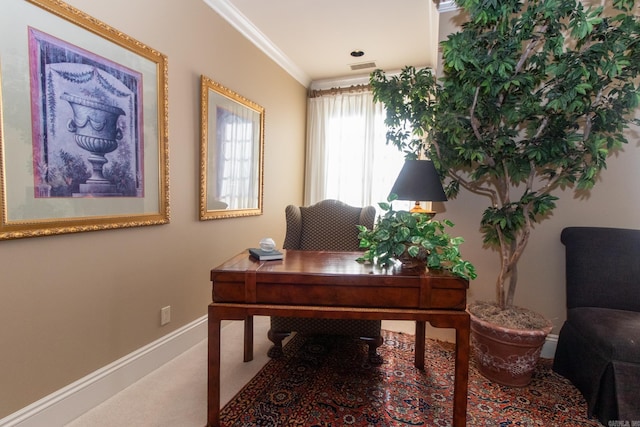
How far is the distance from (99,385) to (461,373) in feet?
6.23

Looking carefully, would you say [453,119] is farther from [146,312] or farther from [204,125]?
[146,312]

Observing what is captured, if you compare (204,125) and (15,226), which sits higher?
(204,125)

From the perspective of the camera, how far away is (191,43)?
2.27 meters

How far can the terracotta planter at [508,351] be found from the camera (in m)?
1.83

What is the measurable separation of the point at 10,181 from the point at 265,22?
7.71 ft

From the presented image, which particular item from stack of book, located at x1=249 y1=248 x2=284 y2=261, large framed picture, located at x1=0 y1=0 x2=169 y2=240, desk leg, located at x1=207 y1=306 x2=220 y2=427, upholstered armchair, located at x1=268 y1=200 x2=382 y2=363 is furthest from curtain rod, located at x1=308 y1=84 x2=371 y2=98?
desk leg, located at x1=207 y1=306 x2=220 y2=427

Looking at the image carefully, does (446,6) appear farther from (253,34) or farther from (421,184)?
(253,34)

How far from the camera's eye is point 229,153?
2758 millimetres

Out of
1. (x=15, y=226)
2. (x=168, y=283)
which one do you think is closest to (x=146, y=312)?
(x=168, y=283)

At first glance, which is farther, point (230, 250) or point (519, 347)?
point (230, 250)

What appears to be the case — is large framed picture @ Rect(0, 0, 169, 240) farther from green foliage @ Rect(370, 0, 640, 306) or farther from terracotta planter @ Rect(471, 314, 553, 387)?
terracotta planter @ Rect(471, 314, 553, 387)

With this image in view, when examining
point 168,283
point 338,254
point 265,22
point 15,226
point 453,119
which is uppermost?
point 265,22

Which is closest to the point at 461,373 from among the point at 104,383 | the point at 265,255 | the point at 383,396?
the point at 383,396

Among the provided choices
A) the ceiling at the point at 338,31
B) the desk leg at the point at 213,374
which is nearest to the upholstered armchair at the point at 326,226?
the desk leg at the point at 213,374
